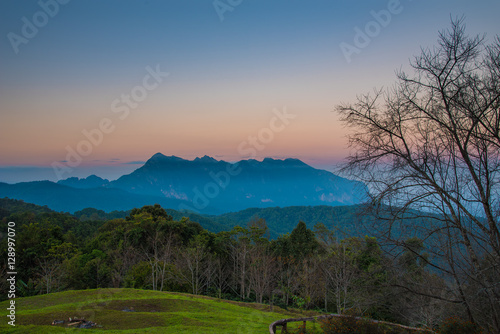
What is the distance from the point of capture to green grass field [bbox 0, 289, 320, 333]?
1246 cm

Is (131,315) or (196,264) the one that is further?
(196,264)

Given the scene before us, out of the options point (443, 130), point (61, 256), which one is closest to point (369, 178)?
point (443, 130)

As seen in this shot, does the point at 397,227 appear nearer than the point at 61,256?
Yes

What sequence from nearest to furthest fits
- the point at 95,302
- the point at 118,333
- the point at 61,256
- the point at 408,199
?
the point at 408,199 < the point at 118,333 < the point at 95,302 < the point at 61,256

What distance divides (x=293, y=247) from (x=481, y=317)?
1316 inches

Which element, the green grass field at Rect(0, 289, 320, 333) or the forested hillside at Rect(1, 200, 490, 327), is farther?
the forested hillside at Rect(1, 200, 490, 327)

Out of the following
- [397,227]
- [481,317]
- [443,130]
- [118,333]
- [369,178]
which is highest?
[443,130]

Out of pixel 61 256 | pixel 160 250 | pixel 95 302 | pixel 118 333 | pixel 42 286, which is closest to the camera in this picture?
pixel 118 333

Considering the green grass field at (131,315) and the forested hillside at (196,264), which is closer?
the green grass field at (131,315)

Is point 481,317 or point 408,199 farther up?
point 408,199

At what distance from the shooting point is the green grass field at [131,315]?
40.9ft

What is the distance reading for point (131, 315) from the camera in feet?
48.3

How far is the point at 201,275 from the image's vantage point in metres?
29.5

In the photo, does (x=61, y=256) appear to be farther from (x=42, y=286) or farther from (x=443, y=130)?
(x=443, y=130)
